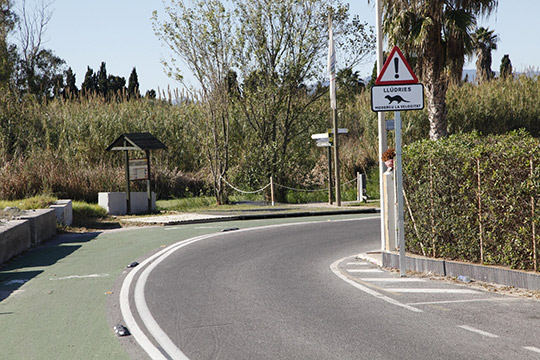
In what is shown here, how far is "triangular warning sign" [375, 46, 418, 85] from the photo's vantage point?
1066cm

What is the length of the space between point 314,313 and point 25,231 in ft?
30.1

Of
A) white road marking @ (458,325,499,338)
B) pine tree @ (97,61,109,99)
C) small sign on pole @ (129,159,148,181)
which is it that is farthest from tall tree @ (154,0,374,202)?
pine tree @ (97,61,109,99)

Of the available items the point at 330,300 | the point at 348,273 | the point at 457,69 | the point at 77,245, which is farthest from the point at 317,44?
the point at 330,300

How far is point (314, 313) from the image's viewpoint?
823 centimetres

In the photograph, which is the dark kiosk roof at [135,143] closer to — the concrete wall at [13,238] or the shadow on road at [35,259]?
the shadow on road at [35,259]

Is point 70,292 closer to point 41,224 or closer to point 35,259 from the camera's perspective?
point 35,259

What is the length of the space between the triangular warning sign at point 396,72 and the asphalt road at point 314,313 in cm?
317

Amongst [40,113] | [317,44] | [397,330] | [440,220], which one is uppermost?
[317,44]

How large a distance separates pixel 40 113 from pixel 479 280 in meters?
26.1

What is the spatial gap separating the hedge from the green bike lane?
519 centimetres

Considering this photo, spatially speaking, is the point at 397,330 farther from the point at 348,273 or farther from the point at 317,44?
the point at 317,44

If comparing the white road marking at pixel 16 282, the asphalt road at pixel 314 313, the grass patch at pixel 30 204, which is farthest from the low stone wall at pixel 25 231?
the asphalt road at pixel 314 313

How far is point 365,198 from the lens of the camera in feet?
87.6

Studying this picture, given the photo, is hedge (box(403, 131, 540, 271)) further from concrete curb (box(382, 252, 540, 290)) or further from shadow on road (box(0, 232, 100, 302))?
shadow on road (box(0, 232, 100, 302))
